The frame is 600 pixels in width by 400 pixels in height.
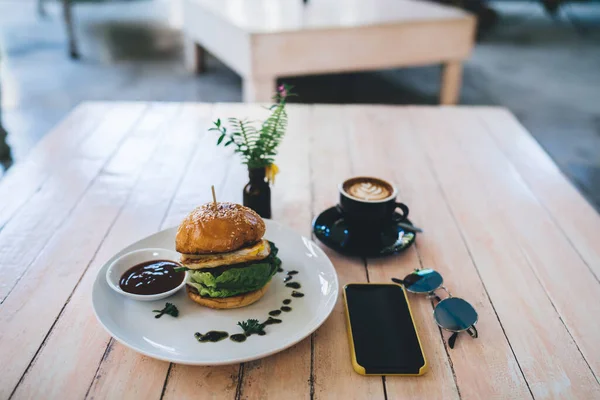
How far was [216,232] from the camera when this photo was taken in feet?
2.71

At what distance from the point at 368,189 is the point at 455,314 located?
0.32 metres

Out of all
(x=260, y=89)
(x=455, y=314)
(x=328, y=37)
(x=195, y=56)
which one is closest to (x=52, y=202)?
(x=455, y=314)

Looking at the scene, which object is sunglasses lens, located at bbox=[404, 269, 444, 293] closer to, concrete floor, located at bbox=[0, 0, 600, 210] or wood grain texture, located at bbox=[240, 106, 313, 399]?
wood grain texture, located at bbox=[240, 106, 313, 399]

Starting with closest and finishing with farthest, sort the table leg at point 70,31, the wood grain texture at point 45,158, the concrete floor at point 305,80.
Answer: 1. the wood grain texture at point 45,158
2. the concrete floor at point 305,80
3. the table leg at point 70,31

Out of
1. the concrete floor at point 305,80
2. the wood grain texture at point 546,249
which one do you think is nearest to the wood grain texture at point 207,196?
the wood grain texture at point 546,249

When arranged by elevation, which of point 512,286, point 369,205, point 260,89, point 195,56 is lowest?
point 195,56

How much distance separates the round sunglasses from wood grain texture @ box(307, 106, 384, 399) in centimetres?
9

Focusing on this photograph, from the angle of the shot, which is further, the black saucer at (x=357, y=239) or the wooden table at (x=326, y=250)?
the black saucer at (x=357, y=239)

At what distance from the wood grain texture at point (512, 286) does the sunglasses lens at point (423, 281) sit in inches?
4.0

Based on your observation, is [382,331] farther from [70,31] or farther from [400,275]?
[70,31]

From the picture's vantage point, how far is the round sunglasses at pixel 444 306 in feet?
2.79

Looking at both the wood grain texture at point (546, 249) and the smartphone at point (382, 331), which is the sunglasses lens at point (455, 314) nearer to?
the smartphone at point (382, 331)

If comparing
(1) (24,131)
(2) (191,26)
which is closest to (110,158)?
(1) (24,131)

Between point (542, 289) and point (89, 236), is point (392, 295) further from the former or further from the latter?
point (89, 236)
